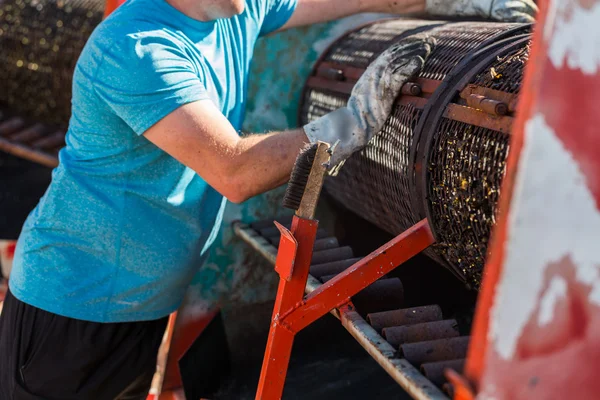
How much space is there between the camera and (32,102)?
13.6 feet

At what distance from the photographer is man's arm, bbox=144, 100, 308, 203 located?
177 centimetres

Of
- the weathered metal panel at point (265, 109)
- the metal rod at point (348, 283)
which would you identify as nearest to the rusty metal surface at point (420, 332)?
the metal rod at point (348, 283)

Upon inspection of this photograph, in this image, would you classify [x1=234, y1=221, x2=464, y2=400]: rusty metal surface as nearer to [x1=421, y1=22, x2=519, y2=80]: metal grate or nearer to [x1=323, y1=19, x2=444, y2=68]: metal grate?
[x1=421, y1=22, x2=519, y2=80]: metal grate

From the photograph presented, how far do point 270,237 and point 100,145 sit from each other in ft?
2.28

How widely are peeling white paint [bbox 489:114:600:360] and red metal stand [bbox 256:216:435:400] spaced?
0.64m

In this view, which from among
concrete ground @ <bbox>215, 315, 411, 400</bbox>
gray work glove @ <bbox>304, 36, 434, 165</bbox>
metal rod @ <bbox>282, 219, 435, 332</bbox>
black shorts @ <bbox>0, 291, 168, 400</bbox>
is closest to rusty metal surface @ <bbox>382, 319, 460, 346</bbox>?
metal rod @ <bbox>282, 219, 435, 332</bbox>

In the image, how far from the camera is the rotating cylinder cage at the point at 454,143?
153cm

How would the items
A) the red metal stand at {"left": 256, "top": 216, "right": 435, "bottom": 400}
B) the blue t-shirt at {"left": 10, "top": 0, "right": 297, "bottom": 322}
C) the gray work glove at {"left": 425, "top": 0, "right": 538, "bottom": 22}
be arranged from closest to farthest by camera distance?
1. the red metal stand at {"left": 256, "top": 216, "right": 435, "bottom": 400}
2. the blue t-shirt at {"left": 10, "top": 0, "right": 297, "bottom": 322}
3. the gray work glove at {"left": 425, "top": 0, "right": 538, "bottom": 22}

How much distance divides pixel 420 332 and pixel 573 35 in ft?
2.64

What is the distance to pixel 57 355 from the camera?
2.10 meters

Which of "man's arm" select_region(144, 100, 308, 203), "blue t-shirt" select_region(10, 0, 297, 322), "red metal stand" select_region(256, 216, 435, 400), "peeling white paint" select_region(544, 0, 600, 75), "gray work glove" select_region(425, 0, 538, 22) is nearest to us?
"peeling white paint" select_region(544, 0, 600, 75)

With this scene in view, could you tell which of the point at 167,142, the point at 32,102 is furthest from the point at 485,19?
the point at 32,102

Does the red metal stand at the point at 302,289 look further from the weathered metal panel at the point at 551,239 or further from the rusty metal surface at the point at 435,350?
the weathered metal panel at the point at 551,239

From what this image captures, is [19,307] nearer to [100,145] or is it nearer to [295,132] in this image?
[100,145]
